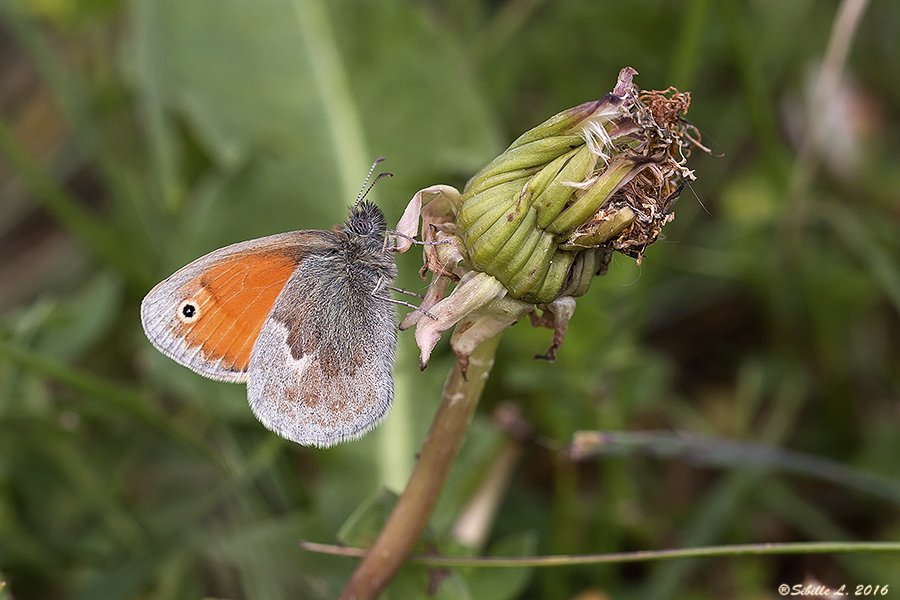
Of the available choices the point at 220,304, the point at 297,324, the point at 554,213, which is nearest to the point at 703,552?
the point at 554,213

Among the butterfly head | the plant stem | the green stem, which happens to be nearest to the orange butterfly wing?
the butterfly head

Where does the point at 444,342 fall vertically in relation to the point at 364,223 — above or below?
below

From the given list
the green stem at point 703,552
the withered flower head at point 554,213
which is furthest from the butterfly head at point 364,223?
the green stem at point 703,552

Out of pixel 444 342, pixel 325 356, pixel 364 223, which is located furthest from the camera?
pixel 444 342

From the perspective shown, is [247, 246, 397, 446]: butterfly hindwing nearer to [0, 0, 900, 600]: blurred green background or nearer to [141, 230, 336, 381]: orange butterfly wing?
[141, 230, 336, 381]: orange butterfly wing

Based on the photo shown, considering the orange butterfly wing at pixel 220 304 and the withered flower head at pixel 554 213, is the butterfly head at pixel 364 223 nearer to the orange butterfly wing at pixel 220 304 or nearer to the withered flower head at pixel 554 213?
the orange butterfly wing at pixel 220 304

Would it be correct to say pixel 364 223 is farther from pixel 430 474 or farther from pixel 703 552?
pixel 703 552

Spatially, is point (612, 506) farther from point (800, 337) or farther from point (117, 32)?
point (117, 32)
